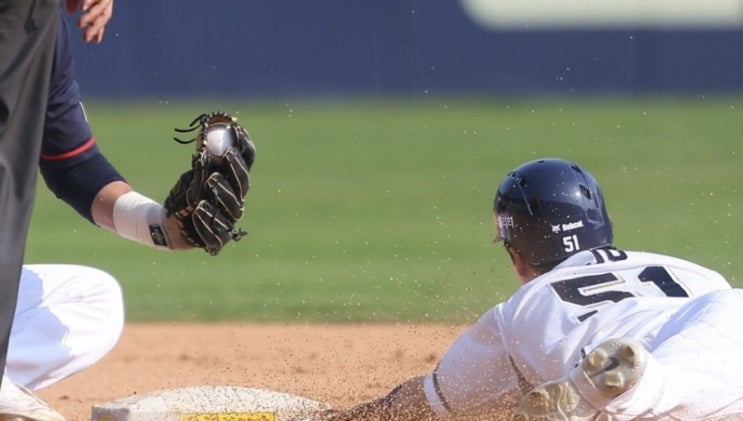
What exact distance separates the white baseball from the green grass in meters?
3.14

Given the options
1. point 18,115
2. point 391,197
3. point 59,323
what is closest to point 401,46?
point 391,197

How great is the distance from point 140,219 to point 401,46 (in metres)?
13.2

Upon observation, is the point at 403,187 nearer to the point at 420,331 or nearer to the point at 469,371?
the point at 420,331

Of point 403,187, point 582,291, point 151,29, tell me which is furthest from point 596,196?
point 151,29

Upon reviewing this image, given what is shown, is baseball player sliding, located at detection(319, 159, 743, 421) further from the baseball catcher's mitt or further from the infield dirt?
the infield dirt

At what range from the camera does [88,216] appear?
13.5 feet

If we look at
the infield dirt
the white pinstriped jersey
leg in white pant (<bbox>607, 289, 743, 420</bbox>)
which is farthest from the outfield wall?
leg in white pant (<bbox>607, 289, 743, 420</bbox>)

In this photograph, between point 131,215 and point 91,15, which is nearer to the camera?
point 91,15

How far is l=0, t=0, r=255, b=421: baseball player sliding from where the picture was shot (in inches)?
141

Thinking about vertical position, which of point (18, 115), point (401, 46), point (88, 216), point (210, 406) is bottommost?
point (401, 46)

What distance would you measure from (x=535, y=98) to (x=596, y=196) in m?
14.4

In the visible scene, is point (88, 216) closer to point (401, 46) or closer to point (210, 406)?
point (210, 406)

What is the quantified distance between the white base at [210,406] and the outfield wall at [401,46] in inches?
487

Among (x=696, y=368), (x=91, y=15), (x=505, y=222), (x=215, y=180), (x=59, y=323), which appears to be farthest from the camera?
(x=59, y=323)
